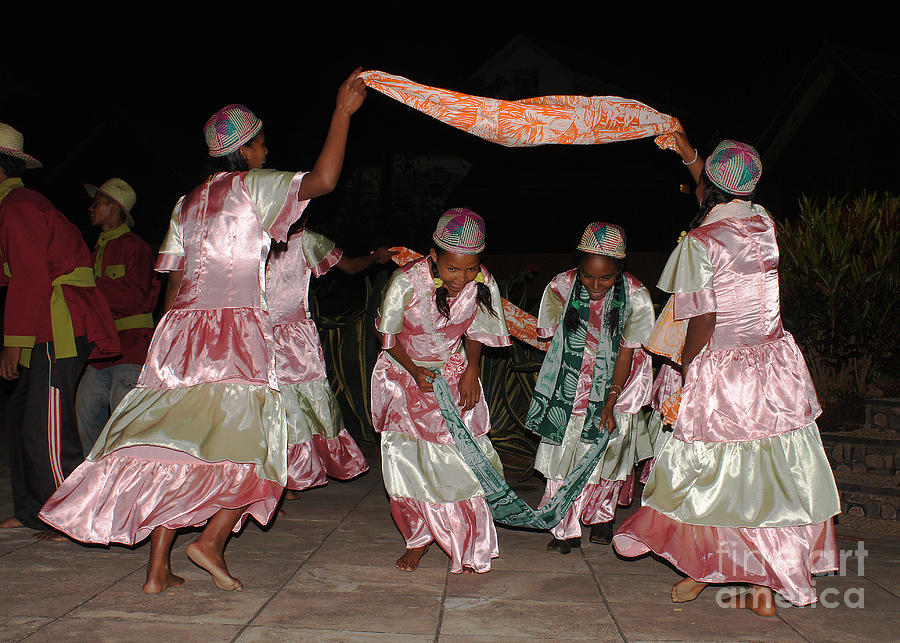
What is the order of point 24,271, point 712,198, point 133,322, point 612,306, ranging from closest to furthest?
point 712,198 → point 24,271 → point 612,306 → point 133,322

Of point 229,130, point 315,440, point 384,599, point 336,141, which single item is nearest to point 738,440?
point 384,599

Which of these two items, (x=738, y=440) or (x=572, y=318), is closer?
(x=738, y=440)

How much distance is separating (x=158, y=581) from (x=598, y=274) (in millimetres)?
2895

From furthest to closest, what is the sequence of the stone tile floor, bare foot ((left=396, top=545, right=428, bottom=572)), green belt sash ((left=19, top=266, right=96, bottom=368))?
green belt sash ((left=19, top=266, right=96, bottom=368))
bare foot ((left=396, top=545, right=428, bottom=572))
the stone tile floor

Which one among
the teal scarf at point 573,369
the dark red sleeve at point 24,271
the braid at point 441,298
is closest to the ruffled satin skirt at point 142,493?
the dark red sleeve at point 24,271

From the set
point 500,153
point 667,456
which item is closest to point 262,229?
point 667,456

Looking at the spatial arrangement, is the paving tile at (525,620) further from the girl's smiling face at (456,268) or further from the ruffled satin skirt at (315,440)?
the ruffled satin skirt at (315,440)

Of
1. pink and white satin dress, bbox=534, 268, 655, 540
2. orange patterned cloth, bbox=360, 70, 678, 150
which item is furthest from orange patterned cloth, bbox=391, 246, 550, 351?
orange patterned cloth, bbox=360, 70, 678, 150

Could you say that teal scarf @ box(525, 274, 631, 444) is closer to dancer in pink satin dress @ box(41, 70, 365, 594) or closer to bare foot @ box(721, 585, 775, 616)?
bare foot @ box(721, 585, 775, 616)

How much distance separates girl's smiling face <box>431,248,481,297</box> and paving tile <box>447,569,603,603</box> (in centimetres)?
154

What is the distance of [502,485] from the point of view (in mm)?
4926

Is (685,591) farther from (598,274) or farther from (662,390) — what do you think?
(598,274)

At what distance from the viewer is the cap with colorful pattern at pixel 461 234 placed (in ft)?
16.0

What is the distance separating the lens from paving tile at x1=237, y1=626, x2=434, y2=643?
361 cm
